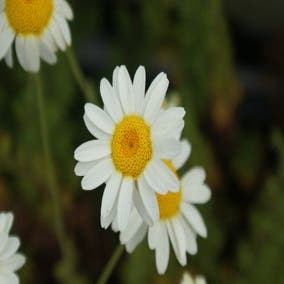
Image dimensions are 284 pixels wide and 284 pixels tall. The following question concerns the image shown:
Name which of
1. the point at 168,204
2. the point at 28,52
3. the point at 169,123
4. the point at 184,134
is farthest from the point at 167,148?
the point at 184,134

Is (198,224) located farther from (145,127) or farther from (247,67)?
(247,67)

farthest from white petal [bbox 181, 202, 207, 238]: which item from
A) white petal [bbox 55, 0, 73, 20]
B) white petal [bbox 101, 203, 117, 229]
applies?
white petal [bbox 55, 0, 73, 20]

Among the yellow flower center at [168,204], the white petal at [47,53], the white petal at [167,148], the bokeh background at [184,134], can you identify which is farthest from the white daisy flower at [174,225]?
the bokeh background at [184,134]

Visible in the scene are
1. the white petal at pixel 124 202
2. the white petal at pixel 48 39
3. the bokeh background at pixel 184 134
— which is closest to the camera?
the white petal at pixel 124 202

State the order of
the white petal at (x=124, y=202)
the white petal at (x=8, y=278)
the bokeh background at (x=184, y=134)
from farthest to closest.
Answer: the bokeh background at (x=184, y=134) → the white petal at (x=8, y=278) → the white petal at (x=124, y=202)

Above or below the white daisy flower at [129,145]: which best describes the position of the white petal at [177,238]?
below

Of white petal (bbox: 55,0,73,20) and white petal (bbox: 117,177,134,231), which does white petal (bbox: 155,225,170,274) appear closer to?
white petal (bbox: 117,177,134,231)

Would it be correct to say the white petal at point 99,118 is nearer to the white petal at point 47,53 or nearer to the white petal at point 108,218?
the white petal at point 108,218
